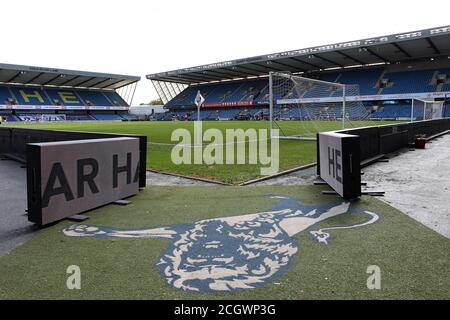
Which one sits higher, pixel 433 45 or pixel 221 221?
pixel 433 45

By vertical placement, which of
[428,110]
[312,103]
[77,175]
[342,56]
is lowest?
[77,175]

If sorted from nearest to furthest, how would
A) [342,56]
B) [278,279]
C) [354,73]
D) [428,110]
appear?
[278,279] < [428,110] < [342,56] < [354,73]

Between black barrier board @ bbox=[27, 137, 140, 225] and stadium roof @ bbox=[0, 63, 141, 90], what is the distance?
66.3 metres

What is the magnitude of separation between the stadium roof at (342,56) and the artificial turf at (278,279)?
149 feet

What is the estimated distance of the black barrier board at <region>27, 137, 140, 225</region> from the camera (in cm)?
505

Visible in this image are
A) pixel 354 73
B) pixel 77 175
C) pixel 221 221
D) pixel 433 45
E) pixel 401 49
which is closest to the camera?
pixel 221 221

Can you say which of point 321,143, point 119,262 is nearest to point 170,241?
point 119,262

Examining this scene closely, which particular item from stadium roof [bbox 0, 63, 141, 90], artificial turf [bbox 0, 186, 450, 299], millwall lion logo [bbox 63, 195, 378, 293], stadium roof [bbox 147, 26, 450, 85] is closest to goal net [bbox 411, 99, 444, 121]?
stadium roof [bbox 147, 26, 450, 85]

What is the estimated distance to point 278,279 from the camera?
3312 mm

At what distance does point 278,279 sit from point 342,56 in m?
57.4

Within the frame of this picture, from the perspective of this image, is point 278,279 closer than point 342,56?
Yes

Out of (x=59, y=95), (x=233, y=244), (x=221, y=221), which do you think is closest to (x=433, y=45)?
(x=221, y=221)

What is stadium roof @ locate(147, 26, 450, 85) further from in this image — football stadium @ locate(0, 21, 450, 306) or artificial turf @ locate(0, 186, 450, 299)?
artificial turf @ locate(0, 186, 450, 299)

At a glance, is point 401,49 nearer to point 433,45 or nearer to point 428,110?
point 433,45
